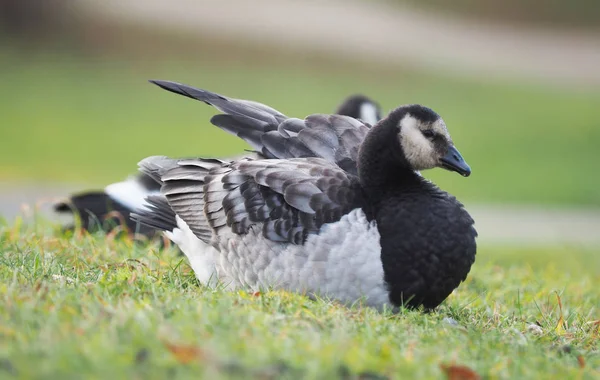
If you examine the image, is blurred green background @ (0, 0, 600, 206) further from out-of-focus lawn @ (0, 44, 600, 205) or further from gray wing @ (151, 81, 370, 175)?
gray wing @ (151, 81, 370, 175)

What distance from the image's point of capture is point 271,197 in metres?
5.57

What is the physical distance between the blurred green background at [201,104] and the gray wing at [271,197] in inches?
372

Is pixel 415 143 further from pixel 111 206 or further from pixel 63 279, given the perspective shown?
pixel 111 206

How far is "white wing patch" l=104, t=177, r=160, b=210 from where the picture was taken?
26.0 feet

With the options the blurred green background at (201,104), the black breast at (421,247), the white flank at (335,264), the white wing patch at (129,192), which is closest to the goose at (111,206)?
the white wing patch at (129,192)

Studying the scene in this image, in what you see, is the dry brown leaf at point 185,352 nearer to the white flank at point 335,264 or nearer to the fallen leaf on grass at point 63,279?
the fallen leaf on grass at point 63,279

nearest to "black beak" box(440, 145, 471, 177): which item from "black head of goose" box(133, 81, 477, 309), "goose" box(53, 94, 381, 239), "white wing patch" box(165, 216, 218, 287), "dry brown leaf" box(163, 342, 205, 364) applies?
"black head of goose" box(133, 81, 477, 309)

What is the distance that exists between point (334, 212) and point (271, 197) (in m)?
0.46

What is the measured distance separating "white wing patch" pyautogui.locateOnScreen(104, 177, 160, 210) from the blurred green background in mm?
7167

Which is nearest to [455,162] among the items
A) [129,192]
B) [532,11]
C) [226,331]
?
[226,331]

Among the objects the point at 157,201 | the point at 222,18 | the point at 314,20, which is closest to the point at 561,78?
the point at 314,20

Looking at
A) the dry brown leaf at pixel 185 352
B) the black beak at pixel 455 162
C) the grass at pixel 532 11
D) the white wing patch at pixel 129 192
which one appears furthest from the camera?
the grass at pixel 532 11

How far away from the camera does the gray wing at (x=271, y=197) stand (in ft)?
17.6

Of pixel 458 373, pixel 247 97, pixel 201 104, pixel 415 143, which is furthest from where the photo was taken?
pixel 201 104
